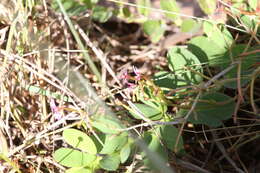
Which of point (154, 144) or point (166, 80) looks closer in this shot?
point (154, 144)

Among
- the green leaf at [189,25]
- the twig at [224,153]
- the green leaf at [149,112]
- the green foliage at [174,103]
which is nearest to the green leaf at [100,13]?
the green leaf at [189,25]

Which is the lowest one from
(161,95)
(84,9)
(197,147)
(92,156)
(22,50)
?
(197,147)

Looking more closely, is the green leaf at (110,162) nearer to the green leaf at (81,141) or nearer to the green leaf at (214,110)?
the green leaf at (81,141)

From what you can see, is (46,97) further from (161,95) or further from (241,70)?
(241,70)

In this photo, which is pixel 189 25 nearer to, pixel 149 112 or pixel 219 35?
pixel 219 35

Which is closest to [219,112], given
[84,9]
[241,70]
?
[241,70]

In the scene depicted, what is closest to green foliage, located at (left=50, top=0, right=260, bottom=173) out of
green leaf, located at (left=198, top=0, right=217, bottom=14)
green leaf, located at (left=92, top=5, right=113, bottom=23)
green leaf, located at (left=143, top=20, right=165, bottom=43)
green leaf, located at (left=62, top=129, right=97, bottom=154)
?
green leaf, located at (left=62, top=129, right=97, bottom=154)

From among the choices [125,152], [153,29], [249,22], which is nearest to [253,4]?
[249,22]
